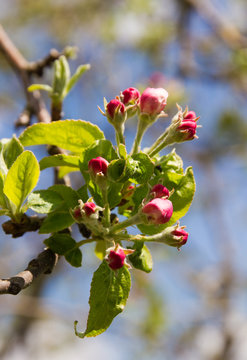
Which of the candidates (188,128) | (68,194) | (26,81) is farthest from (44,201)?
(26,81)

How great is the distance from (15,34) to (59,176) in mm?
6091

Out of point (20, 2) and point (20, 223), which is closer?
point (20, 223)

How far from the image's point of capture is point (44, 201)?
0.97 meters

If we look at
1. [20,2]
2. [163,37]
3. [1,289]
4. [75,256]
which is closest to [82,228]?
[75,256]

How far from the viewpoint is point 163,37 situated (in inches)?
233

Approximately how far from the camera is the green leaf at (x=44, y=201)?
959 millimetres

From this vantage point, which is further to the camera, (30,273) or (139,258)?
(139,258)

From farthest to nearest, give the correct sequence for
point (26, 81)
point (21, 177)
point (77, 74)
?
point (26, 81) → point (77, 74) → point (21, 177)

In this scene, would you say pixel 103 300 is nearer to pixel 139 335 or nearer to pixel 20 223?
pixel 20 223

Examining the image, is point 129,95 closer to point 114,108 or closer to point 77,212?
point 114,108

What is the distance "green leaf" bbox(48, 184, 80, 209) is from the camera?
3.27 ft

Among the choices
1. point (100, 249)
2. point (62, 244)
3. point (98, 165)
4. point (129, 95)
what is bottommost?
point (100, 249)

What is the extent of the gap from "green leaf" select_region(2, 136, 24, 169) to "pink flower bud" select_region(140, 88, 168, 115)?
0.31 m

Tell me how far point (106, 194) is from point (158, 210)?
160mm
